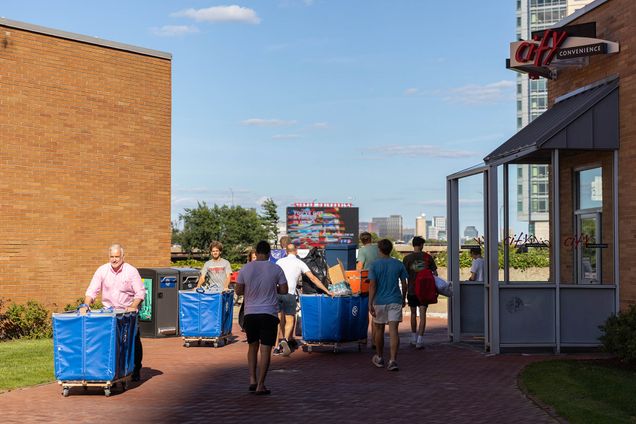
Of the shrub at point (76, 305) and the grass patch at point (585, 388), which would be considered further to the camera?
the shrub at point (76, 305)

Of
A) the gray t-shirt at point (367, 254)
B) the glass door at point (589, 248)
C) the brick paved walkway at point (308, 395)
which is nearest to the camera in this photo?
the brick paved walkway at point (308, 395)

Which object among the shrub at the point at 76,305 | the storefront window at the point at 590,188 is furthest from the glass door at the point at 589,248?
the shrub at the point at 76,305

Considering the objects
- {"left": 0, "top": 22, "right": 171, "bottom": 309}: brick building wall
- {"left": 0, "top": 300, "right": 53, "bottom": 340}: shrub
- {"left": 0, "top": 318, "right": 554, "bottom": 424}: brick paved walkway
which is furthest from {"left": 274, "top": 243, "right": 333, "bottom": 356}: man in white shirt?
{"left": 0, "top": 22, "right": 171, "bottom": 309}: brick building wall

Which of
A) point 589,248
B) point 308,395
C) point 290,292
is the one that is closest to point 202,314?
point 290,292

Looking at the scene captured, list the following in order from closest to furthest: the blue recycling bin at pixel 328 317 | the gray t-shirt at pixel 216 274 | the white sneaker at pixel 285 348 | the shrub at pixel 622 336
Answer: the shrub at pixel 622 336, the white sneaker at pixel 285 348, the blue recycling bin at pixel 328 317, the gray t-shirt at pixel 216 274

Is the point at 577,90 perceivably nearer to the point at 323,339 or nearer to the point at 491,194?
the point at 491,194

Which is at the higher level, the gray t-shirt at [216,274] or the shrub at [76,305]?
the gray t-shirt at [216,274]

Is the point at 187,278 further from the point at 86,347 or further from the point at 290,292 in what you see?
the point at 86,347

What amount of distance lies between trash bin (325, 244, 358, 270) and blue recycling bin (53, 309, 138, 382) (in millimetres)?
16996

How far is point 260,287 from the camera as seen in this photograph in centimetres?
1177

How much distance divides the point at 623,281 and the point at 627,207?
1235mm

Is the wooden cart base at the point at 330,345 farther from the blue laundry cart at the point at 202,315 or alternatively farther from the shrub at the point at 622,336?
the shrub at the point at 622,336

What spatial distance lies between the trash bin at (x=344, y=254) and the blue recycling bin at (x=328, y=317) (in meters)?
11.8

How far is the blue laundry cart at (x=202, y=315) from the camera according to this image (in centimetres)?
1719
